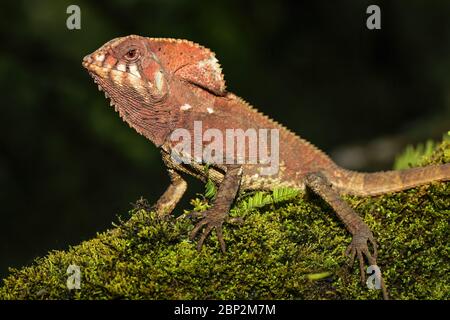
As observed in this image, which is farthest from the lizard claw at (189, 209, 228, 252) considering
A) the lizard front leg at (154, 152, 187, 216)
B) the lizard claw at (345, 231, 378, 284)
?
the lizard front leg at (154, 152, 187, 216)

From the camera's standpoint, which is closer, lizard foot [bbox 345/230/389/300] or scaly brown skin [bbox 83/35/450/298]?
lizard foot [bbox 345/230/389/300]

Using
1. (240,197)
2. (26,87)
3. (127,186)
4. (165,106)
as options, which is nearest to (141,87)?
(165,106)

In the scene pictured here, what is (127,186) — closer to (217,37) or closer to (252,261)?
(217,37)

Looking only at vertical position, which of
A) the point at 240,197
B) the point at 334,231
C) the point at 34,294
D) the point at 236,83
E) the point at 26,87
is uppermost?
the point at 236,83

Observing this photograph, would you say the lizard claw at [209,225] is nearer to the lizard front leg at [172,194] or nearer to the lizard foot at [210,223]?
the lizard foot at [210,223]

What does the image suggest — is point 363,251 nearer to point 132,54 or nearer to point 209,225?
point 209,225

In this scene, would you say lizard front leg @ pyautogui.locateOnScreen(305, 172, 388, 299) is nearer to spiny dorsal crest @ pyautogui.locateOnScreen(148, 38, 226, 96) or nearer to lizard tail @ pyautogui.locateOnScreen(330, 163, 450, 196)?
lizard tail @ pyautogui.locateOnScreen(330, 163, 450, 196)

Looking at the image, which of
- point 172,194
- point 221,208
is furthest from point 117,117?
point 221,208
